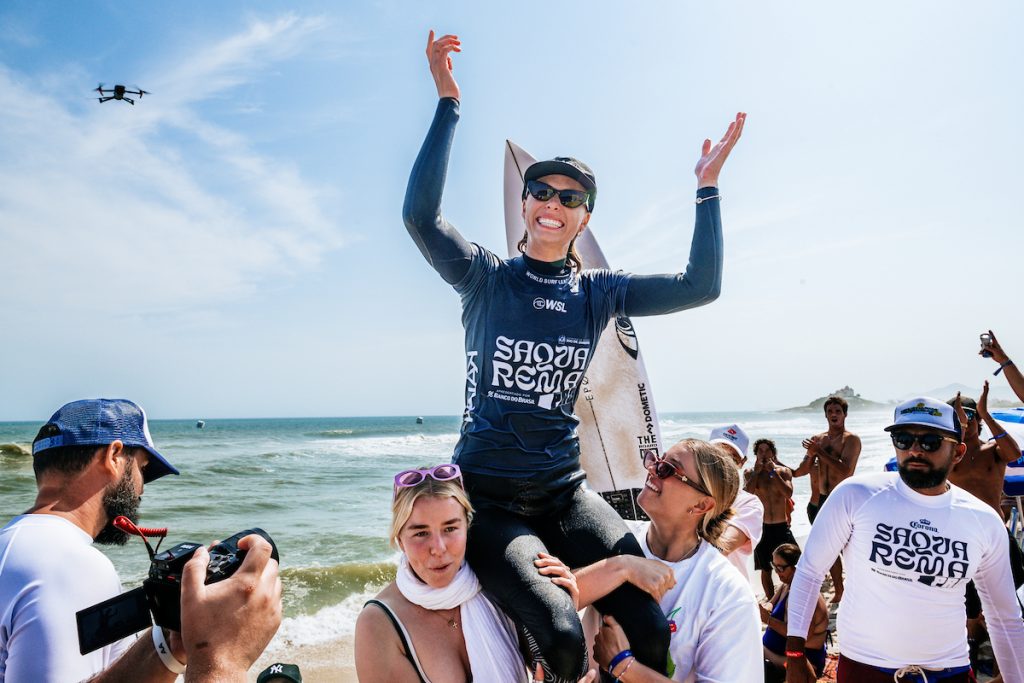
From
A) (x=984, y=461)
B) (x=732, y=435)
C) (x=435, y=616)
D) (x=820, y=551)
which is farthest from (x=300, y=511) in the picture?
(x=435, y=616)

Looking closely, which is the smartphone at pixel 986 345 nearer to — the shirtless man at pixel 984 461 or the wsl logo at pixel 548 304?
the shirtless man at pixel 984 461

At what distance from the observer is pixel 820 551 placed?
3.62 metres

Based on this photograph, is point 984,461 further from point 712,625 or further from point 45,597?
point 45,597

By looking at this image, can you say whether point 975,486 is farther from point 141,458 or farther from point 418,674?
point 141,458

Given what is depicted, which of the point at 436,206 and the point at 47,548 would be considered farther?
the point at 436,206

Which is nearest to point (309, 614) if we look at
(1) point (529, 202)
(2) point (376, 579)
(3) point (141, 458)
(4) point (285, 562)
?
(2) point (376, 579)

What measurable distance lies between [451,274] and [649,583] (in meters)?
1.28

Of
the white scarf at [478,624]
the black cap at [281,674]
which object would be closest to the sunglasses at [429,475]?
the white scarf at [478,624]

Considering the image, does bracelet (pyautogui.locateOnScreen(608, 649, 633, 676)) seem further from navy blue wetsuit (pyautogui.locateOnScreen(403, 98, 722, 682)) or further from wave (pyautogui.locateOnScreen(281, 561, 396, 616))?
wave (pyautogui.locateOnScreen(281, 561, 396, 616))

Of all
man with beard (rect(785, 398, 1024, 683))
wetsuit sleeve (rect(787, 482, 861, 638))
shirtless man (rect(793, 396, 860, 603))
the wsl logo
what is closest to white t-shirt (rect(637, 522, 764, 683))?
the wsl logo

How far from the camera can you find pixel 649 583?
87.7 inches

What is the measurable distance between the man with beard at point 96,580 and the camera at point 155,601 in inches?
1.2

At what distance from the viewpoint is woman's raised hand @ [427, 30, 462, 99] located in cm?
252

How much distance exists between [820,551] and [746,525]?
0.62 metres
